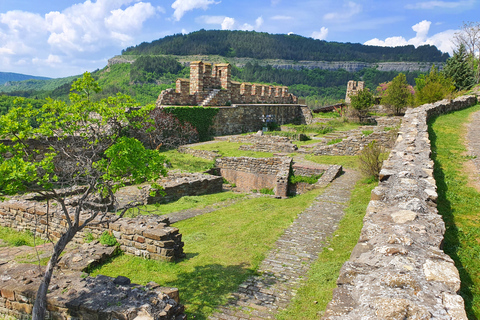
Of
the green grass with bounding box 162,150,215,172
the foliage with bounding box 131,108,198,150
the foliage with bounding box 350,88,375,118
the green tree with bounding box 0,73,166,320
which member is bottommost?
the green grass with bounding box 162,150,215,172

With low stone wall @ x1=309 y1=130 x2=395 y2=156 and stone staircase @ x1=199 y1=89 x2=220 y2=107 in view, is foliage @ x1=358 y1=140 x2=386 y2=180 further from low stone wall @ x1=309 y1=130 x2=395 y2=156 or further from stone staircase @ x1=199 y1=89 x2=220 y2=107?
stone staircase @ x1=199 y1=89 x2=220 y2=107

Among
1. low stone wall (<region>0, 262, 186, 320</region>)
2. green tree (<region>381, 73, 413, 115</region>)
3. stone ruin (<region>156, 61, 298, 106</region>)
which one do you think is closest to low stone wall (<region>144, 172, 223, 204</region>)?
low stone wall (<region>0, 262, 186, 320</region>)

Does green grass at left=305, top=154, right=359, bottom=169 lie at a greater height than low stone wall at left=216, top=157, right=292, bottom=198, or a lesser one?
greater

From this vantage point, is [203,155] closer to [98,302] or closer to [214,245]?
[214,245]

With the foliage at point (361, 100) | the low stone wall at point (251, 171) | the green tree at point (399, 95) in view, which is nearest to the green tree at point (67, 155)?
the low stone wall at point (251, 171)

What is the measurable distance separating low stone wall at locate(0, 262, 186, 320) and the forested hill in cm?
10469

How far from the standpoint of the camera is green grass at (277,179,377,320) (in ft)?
14.6

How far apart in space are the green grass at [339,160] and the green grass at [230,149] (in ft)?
7.11

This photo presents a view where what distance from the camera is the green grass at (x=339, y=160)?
1435 cm

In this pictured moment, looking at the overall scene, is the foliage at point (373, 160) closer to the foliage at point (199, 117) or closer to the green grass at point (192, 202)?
the green grass at point (192, 202)

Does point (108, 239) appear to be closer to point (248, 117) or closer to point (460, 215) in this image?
point (460, 215)

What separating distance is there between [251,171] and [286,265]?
8618mm

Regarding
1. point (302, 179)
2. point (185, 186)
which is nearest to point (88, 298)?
point (185, 186)

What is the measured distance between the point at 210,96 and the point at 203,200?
504 inches
